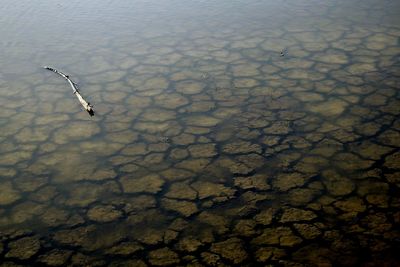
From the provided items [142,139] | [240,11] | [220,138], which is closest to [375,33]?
[240,11]

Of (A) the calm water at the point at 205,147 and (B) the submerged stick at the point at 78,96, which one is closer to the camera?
(A) the calm water at the point at 205,147

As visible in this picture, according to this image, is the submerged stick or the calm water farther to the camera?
the submerged stick

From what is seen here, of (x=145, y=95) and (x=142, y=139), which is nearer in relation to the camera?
(x=142, y=139)

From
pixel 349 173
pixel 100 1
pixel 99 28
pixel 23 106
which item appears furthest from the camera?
pixel 100 1

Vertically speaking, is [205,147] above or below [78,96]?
below

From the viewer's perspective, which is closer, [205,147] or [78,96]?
[205,147]

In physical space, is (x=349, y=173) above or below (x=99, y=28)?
below

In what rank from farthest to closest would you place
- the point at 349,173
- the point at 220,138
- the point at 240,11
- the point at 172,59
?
the point at 240,11 < the point at 172,59 < the point at 220,138 < the point at 349,173

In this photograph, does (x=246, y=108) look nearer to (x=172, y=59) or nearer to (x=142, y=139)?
(x=142, y=139)
